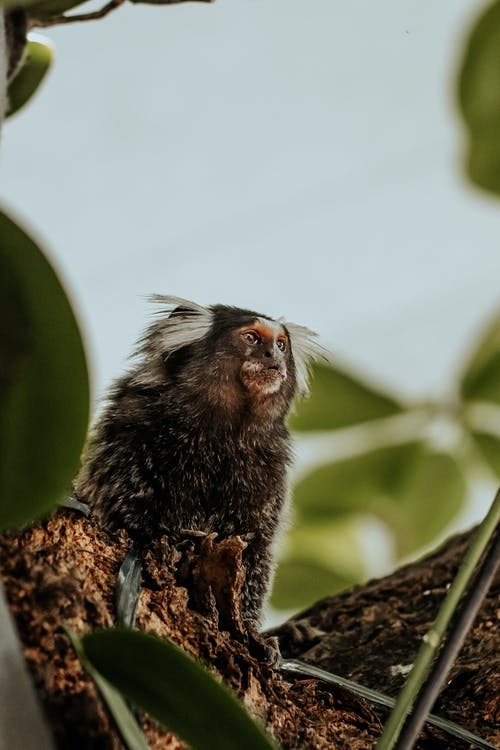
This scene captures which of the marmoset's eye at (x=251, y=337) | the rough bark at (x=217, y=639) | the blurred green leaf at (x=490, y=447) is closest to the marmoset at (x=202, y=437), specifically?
the marmoset's eye at (x=251, y=337)

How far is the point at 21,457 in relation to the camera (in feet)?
2.32

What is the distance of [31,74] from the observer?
1.08 m

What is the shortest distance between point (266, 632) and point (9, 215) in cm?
86

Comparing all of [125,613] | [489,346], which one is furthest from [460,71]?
[125,613]

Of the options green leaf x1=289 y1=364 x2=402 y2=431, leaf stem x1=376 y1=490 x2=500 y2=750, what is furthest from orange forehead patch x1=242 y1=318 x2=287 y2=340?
leaf stem x1=376 y1=490 x2=500 y2=750

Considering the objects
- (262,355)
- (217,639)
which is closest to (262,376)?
(262,355)

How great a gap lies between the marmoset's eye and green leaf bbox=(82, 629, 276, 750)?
625 millimetres

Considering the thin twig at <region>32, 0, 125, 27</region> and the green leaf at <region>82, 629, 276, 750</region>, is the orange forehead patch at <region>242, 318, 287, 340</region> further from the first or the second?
the green leaf at <region>82, 629, 276, 750</region>

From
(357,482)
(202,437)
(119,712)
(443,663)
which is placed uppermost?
(357,482)

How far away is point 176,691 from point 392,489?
3.39ft

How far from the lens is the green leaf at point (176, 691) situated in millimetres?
661

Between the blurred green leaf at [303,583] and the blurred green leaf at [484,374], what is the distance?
0.45 metres

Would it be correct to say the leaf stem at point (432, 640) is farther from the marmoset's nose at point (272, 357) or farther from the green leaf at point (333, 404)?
the green leaf at point (333, 404)

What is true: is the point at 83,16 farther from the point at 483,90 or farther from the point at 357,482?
the point at 357,482
